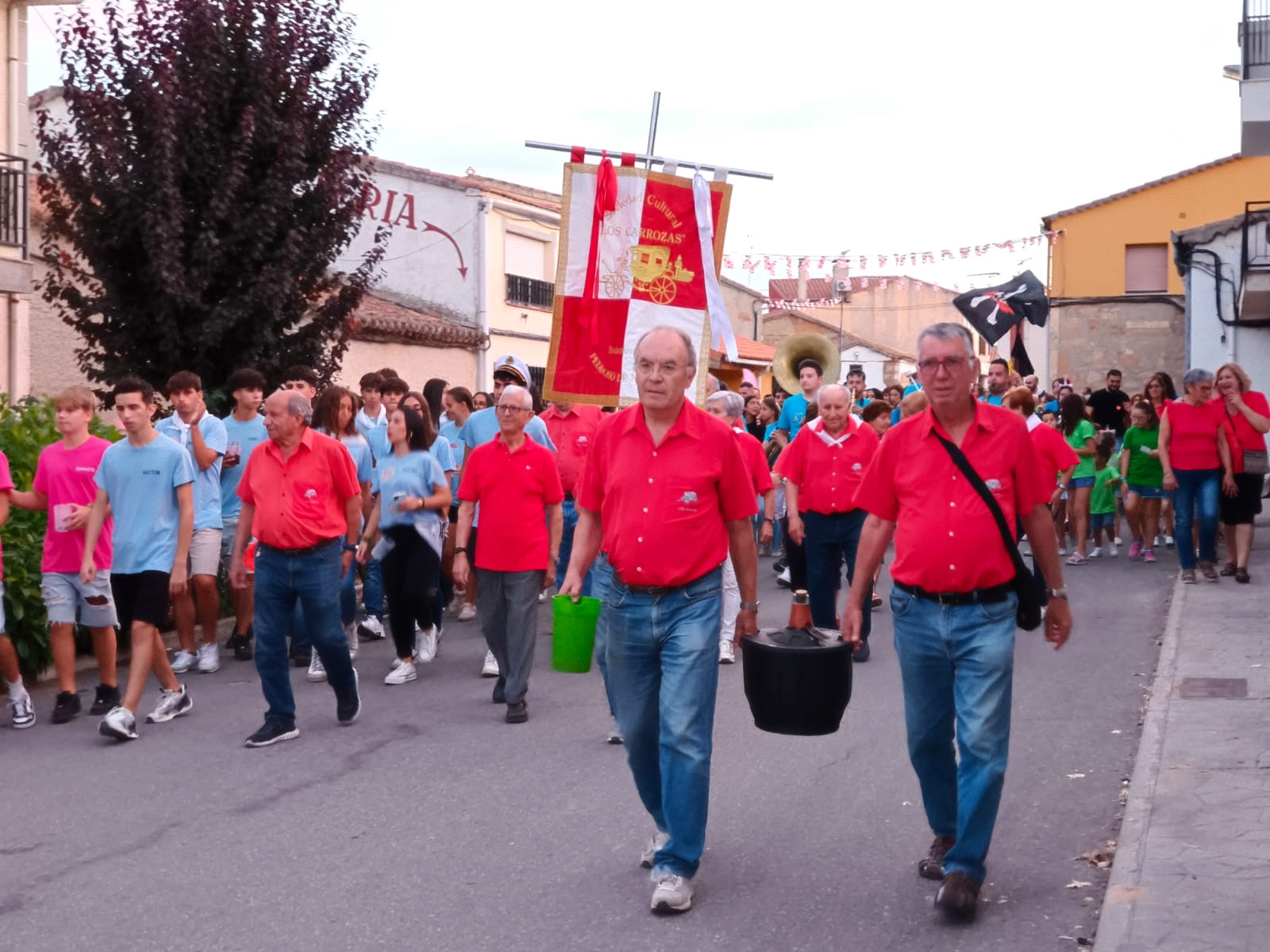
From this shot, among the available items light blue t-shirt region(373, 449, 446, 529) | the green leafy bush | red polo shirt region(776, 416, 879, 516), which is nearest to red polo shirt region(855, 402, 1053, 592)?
red polo shirt region(776, 416, 879, 516)

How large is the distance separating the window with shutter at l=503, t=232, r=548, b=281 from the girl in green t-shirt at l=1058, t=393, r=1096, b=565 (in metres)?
19.2

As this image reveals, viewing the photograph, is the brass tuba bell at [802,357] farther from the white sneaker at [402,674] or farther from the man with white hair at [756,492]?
the white sneaker at [402,674]

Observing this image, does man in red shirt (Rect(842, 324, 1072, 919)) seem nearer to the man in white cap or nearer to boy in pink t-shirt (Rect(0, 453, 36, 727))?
the man in white cap

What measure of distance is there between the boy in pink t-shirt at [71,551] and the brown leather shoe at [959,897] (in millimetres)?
5285

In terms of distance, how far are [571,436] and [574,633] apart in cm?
564

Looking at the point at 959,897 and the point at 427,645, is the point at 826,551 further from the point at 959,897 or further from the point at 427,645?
the point at 959,897

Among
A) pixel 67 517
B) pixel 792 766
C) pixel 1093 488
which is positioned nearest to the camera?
pixel 792 766

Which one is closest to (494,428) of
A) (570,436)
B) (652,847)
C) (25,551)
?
(570,436)

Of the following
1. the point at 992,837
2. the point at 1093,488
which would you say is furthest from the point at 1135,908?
the point at 1093,488

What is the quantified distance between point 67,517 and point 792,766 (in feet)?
13.4

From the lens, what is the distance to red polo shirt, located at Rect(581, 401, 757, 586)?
5145 millimetres

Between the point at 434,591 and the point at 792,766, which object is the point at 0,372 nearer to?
the point at 434,591

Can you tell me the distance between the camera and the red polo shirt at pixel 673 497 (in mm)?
5145

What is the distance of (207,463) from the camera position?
10.0 metres
